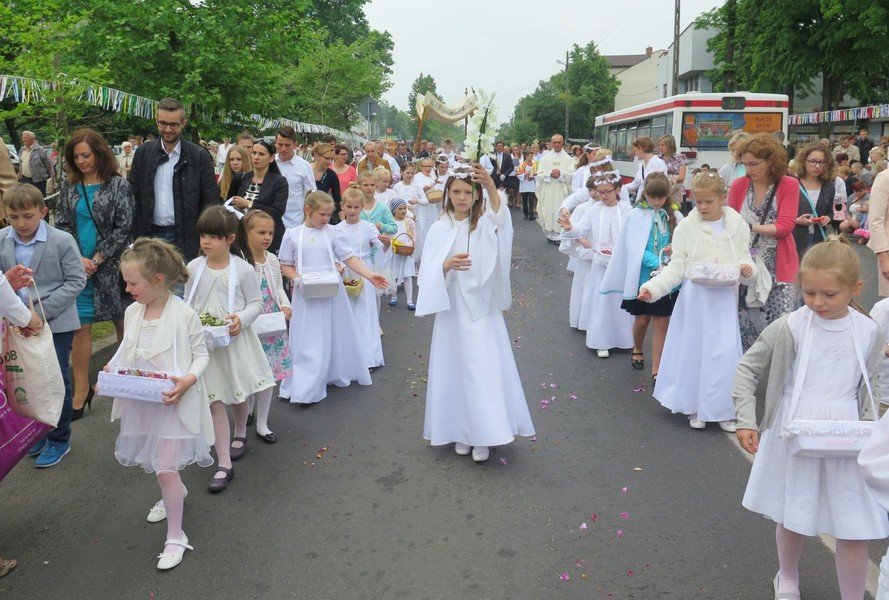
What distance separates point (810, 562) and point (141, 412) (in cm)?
347

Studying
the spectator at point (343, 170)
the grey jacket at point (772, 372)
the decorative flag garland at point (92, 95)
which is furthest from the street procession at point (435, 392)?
the decorative flag garland at point (92, 95)

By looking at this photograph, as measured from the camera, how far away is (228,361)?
4.71 meters

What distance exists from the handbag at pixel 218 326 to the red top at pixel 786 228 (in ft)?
13.3

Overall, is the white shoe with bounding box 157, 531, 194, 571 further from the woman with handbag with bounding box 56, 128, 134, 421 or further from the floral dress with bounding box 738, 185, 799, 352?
the floral dress with bounding box 738, 185, 799, 352

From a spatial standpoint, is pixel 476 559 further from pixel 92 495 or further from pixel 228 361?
pixel 92 495

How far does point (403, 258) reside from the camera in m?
10.8

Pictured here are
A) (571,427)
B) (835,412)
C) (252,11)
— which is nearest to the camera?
(835,412)

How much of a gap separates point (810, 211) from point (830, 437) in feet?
12.8

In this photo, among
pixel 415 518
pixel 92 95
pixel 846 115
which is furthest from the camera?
→ pixel 846 115

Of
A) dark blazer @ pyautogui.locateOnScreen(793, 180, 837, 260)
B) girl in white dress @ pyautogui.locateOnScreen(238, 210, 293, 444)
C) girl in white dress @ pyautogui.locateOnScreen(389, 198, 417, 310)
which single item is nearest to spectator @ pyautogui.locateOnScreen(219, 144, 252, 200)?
girl in white dress @ pyautogui.locateOnScreen(389, 198, 417, 310)

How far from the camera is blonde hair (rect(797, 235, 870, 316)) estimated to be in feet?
9.65

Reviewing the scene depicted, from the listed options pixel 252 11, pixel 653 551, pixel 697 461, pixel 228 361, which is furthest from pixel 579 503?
pixel 252 11

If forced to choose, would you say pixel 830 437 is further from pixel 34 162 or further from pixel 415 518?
pixel 34 162

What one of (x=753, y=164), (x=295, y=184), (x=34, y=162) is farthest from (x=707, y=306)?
(x=34, y=162)
